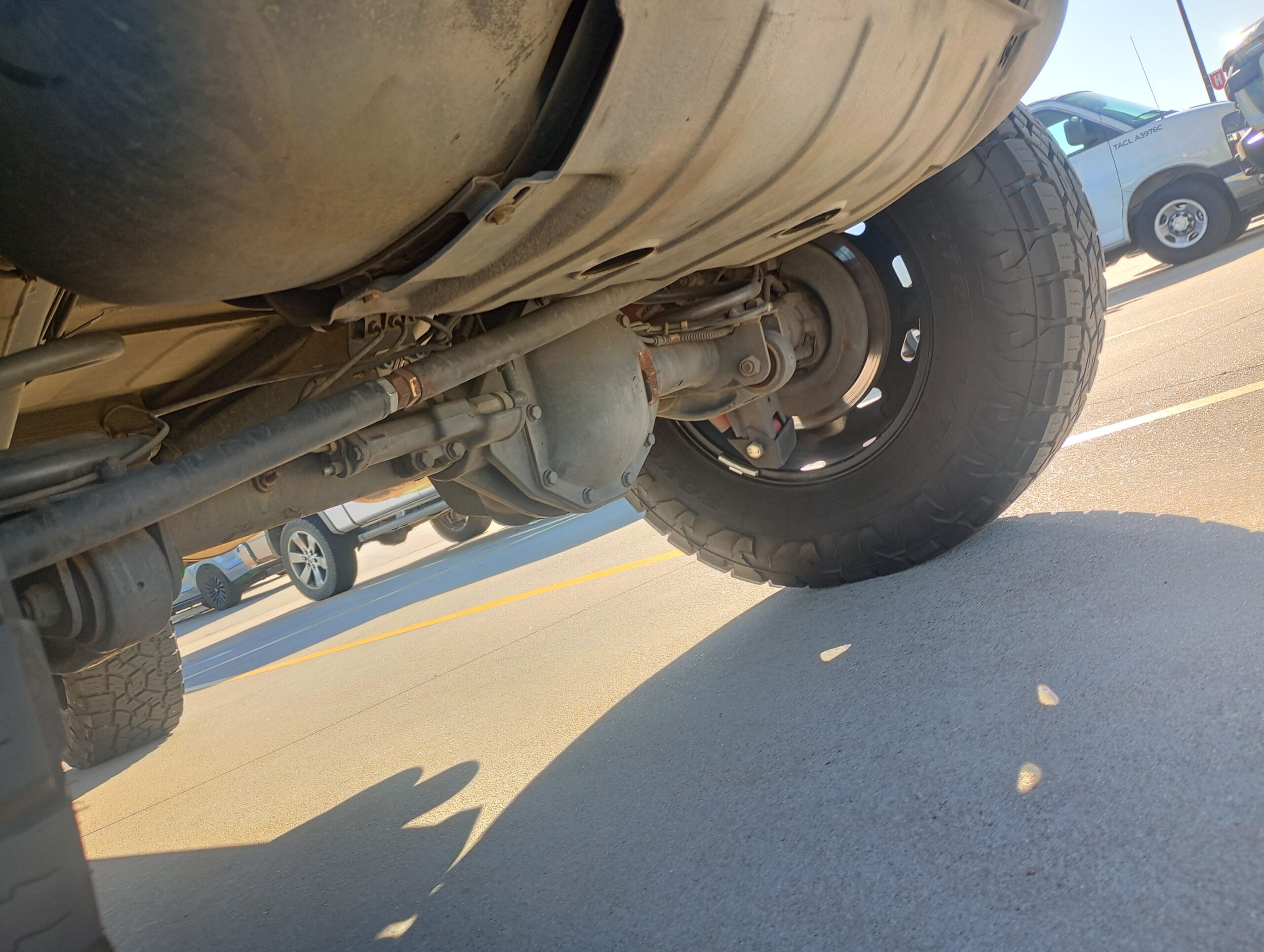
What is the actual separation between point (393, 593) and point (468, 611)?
239cm

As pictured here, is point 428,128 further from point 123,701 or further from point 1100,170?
point 1100,170

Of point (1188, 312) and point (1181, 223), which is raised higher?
point (1181, 223)

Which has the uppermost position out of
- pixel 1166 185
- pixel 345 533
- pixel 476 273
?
pixel 476 273

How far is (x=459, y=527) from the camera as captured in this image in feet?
28.1

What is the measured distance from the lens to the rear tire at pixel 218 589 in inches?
421

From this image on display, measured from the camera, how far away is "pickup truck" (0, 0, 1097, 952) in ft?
2.95

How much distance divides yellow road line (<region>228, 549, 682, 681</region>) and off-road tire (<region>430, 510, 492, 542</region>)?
3.39 meters

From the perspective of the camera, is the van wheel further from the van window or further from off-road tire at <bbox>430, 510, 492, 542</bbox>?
off-road tire at <bbox>430, 510, 492, 542</bbox>

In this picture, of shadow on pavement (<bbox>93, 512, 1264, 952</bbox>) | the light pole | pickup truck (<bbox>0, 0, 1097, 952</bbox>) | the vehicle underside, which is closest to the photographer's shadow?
shadow on pavement (<bbox>93, 512, 1264, 952</bbox>)

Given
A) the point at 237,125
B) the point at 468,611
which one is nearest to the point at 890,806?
the point at 237,125

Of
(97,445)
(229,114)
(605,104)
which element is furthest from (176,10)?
Answer: (97,445)

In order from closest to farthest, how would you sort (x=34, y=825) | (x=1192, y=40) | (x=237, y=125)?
1. (x=34, y=825)
2. (x=237, y=125)
3. (x=1192, y=40)

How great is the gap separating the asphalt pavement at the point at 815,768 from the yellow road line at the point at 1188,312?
2.09 meters

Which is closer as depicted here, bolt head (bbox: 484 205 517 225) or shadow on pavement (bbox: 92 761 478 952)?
bolt head (bbox: 484 205 517 225)
